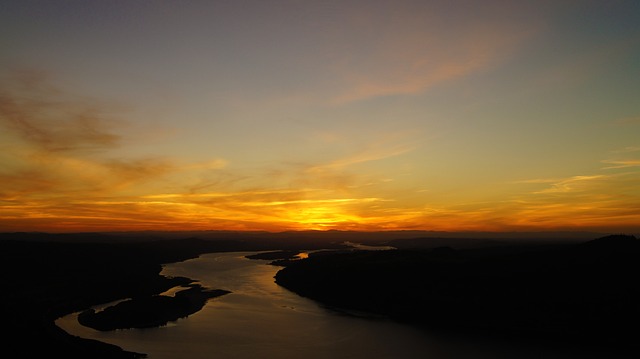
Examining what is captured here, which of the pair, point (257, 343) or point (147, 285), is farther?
point (147, 285)

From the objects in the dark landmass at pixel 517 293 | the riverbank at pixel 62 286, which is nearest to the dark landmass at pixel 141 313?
the riverbank at pixel 62 286

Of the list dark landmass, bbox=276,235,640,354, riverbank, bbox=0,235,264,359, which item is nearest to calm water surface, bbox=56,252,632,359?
riverbank, bbox=0,235,264,359

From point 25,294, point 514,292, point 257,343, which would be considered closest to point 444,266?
point 514,292

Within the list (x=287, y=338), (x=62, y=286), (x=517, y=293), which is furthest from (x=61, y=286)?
(x=517, y=293)

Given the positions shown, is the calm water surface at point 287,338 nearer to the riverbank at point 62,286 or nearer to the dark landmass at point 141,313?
the dark landmass at point 141,313

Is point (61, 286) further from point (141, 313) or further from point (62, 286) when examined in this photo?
point (141, 313)

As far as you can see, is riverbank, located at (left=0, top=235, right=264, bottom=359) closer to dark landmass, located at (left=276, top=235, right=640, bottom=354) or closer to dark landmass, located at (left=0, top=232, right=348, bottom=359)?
dark landmass, located at (left=0, top=232, right=348, bottom=359)

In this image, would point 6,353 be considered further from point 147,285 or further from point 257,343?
point 147,285
